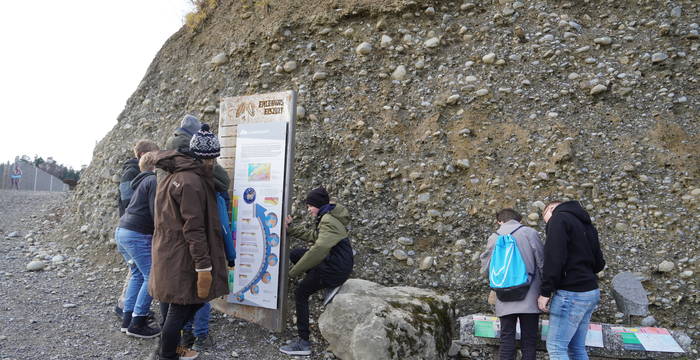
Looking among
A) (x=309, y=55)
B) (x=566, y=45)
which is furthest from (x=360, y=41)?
(x=566, y=45)

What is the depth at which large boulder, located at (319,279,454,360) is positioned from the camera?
171 inches

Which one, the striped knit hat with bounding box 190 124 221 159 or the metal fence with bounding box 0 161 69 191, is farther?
the metal fence with bounding box 0 161 69 191

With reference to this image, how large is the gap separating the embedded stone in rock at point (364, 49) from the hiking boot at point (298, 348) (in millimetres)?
4974

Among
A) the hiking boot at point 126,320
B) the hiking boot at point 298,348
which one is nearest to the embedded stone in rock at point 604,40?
the hiking boot at point 298,348

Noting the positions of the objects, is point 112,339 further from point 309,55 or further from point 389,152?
point 309,55

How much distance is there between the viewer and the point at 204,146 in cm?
416

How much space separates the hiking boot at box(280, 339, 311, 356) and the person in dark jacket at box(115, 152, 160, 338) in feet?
4.42

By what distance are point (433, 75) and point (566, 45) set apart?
6.86ft

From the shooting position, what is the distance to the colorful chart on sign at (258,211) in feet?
17.3


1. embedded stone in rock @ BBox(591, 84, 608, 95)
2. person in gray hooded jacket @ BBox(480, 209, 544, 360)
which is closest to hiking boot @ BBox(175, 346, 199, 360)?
person in gray hooded jacket @ BBox(480, 209, 544, 360)

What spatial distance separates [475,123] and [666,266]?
118 inches

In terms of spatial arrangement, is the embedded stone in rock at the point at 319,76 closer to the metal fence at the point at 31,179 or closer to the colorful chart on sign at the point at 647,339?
the colorful chart on sign at the point at 647,339

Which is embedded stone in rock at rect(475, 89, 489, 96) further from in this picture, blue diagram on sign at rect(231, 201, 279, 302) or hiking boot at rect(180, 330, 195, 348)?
hiking boot at rect(180, 330, 195, 348)

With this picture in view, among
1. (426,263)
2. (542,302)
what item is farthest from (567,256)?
(426,263)
